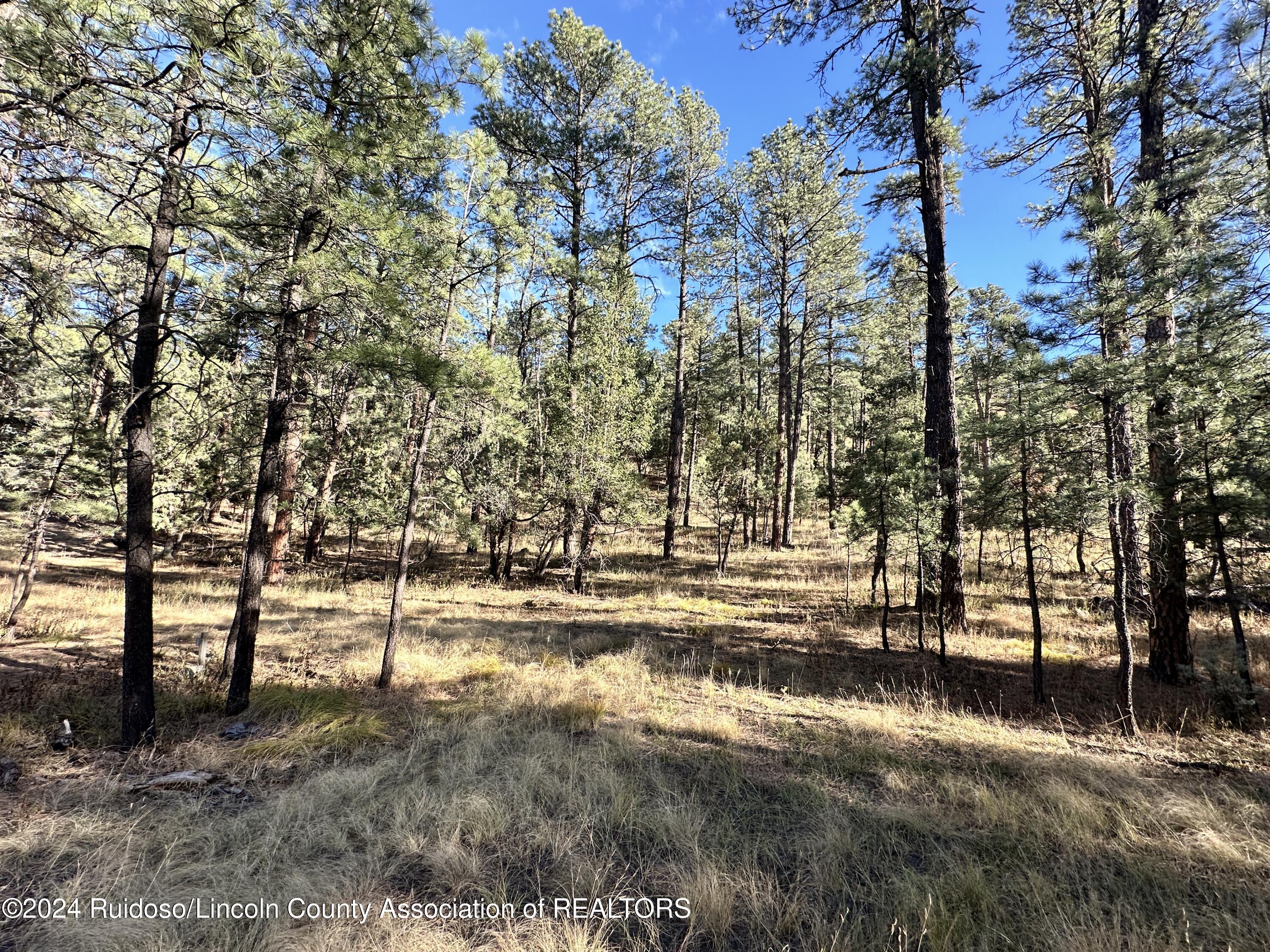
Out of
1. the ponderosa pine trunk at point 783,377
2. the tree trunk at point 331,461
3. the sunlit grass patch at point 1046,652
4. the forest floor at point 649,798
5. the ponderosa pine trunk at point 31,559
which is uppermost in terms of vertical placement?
the ponderosa pine trunk at point 783,377

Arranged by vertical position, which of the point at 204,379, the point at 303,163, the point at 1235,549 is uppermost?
the point at 303,163

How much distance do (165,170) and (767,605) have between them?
14108 mm

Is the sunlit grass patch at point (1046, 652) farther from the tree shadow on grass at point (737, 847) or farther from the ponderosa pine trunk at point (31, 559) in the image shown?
the ponderosa pine trunk at point (31, 559)

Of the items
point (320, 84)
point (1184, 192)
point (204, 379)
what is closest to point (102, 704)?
point (204, 379)

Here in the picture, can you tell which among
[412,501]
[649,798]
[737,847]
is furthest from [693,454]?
[737,847]

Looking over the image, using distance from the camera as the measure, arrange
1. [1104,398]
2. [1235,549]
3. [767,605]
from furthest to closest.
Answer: [767,605]
[1235,549]
[1104,398]

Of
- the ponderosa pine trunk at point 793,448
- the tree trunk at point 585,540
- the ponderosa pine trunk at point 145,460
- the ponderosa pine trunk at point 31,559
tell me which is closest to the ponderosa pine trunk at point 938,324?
the tree trunk at point 585,540

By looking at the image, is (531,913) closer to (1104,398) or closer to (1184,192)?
(1104,398)

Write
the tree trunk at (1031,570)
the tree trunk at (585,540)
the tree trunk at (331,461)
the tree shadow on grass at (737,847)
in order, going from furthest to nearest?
1. the tree trunk at (585,540)
2. the tree trunk at (331,461)
3. the tree trunk at (1031,570)
4. the tree shadow on grass at (737,847)

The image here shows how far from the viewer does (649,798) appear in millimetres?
4477

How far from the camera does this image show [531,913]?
3.05 meters

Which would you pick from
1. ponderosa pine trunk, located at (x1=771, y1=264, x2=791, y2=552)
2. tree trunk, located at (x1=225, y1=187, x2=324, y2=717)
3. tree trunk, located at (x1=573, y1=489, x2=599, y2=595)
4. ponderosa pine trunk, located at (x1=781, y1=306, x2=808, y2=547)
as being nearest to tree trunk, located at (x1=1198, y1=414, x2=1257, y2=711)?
tree trunk, located at (x1=573, y1=489, x2=599, y2=595)

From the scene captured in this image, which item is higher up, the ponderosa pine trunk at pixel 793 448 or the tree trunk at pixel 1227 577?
the ponderosa pine trunk at pixel 793 448

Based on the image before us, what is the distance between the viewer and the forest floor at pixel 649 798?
9.61ft
